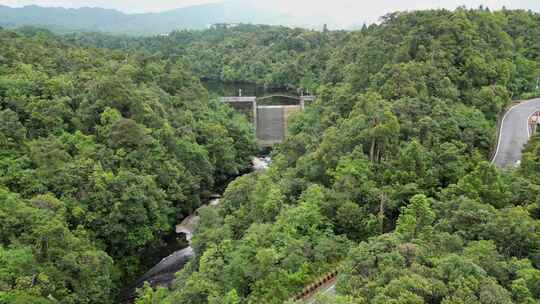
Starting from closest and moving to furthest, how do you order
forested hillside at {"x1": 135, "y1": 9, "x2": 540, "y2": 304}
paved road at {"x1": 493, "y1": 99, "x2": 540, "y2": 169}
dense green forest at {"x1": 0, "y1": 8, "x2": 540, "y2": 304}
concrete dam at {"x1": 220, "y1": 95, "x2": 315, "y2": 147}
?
forested hillside at {"x1": 135, "y1": 9, "x2": 540, "y2": 304} < dense green forest at {"x1": 0, "y1": 8, "x2": 540, "y2": 304} < paved road at {"x1": 493, "y1": 99, "x2": 540, "y2": 169} < concrete dam at {"x1": 220, "y1": 95, "x2": 315, "y2": 147}

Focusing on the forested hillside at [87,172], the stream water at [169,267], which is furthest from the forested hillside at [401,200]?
the forested hillside at [87,172]

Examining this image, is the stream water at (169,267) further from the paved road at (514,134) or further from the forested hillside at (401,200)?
the paved road at (514,134)

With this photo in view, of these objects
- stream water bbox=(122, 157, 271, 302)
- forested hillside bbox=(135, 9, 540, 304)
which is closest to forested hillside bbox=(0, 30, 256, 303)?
stream water bbox=(122, 157, 271, 302)

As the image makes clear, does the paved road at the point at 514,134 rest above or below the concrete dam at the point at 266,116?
above

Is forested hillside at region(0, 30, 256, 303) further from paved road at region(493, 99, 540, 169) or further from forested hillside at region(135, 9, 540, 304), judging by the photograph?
paved road at region(493, 99, 540, 169)

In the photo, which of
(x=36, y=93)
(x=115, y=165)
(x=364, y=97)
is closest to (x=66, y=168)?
(x=115, y=165)

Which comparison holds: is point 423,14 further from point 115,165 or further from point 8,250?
point 8,250
